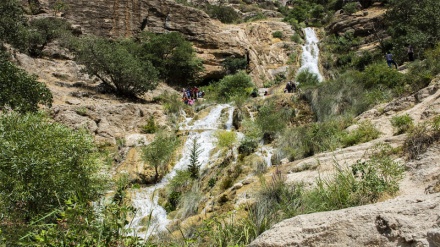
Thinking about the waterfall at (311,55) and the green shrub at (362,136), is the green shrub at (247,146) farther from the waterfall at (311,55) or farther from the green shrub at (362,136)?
the waterfall at (311,55)

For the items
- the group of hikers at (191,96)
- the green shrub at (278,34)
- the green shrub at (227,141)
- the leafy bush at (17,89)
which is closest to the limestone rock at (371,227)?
the leafy bush at (17,89)

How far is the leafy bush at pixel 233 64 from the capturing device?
102ft

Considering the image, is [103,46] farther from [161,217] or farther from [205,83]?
[161,217]

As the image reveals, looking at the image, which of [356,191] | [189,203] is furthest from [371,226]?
[189,203]

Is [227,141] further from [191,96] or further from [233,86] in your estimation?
[191,96]

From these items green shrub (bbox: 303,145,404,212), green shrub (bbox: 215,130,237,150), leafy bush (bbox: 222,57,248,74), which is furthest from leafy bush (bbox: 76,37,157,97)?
green shrub (bbox: 303,145,404,212)

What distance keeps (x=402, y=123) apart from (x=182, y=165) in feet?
31.0

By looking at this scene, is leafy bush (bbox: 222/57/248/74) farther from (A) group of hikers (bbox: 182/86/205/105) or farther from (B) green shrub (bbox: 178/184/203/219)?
(B) green shrub (bbox: 178/184/203/219)

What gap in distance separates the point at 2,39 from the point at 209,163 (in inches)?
691

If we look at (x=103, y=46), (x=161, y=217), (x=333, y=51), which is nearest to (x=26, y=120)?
(x=161, y=217)

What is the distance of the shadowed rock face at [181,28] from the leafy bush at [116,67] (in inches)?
370

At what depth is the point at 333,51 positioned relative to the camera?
109 ft

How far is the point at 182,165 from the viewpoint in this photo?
1491 centimetres

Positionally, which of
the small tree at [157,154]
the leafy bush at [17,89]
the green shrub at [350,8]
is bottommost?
the small tree at [157,154]
